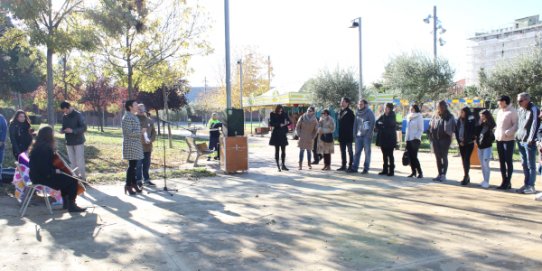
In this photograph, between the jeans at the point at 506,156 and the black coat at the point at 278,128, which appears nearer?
the jeans at the point at 506,156

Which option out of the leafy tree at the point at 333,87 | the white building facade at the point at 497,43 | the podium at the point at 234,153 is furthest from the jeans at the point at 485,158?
the white building facade at the point at 497,43

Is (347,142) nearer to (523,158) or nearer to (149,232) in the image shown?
(523,158)

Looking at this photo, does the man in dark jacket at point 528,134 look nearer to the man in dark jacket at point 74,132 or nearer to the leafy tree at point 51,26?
the man in dark jacket at point 74,132

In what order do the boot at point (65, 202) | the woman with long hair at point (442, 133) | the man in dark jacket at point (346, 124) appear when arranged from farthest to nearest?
the man in dark jacket at point (346, 124) → the woman with long hair at point (442, 133) → the boot at point (65, 202)

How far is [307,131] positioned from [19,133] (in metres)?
6.38

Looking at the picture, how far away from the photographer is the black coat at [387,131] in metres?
10.2

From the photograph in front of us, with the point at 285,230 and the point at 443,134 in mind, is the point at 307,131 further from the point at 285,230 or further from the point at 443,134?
the point at 285,230

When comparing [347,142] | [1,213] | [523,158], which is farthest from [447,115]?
[1,213]

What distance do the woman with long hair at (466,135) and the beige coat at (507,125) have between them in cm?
63

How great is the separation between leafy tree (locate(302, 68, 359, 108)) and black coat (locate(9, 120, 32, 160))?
21155mm

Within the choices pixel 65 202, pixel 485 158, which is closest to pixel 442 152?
pixel 485 158

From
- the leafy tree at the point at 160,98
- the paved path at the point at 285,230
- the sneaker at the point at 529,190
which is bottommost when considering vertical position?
the paved path at the point at 285,230

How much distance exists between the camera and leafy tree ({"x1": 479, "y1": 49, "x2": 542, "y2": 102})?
2159 cm

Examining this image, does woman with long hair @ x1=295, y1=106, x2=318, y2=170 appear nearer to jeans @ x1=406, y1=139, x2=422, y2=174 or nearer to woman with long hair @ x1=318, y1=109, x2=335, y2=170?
woman with long hair @ x1=318, y1=109, x2=335, y2=170
